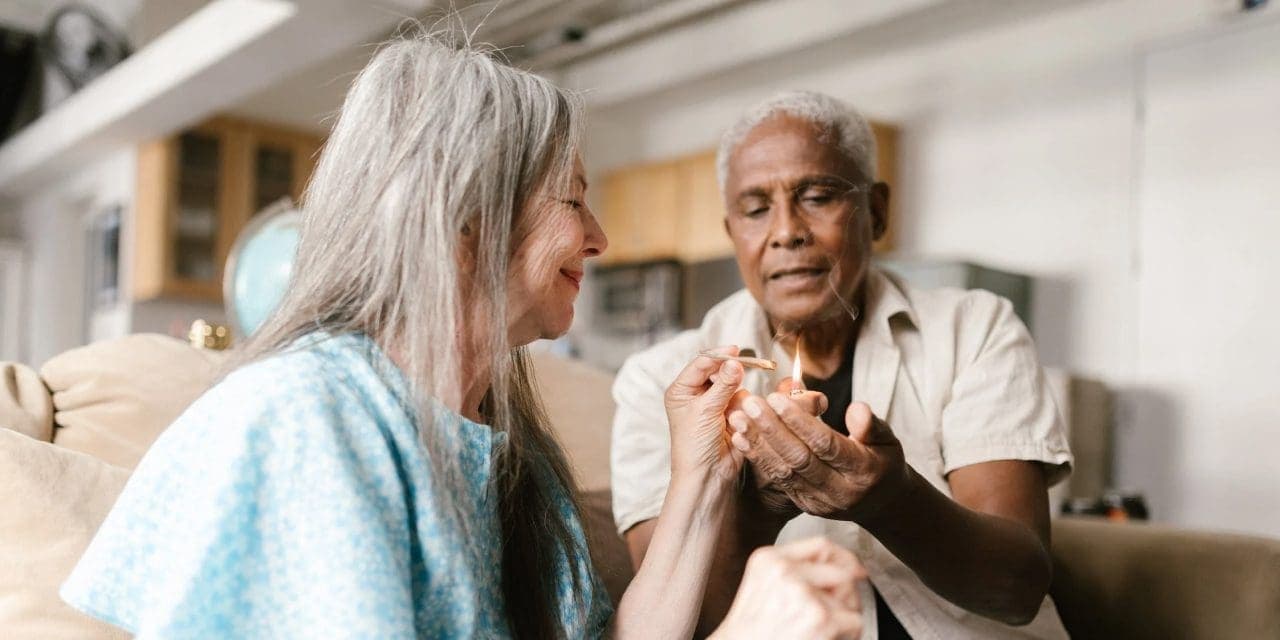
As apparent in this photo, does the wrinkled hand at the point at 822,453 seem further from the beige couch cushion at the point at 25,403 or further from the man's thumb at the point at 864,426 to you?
the beige couch cushion at the point at 25,403

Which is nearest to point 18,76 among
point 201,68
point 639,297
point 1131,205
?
point 201,68

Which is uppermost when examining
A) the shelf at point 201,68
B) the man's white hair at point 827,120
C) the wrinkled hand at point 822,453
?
the shelf at point 201,68

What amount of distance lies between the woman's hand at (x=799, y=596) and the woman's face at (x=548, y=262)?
0.30m

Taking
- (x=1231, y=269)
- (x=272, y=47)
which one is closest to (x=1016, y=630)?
(x=1231, y=269)

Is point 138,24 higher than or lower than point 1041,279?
higher

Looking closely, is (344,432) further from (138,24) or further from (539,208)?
(138,24)

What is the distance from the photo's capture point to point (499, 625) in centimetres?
97

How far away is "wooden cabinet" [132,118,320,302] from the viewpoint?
5.54 metres

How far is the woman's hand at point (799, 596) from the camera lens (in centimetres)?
81

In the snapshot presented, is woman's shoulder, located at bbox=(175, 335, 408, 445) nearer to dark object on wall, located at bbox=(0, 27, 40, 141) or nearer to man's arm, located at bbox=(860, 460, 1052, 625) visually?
man's arm, located at bbox=(860, 460, 1052, 625)

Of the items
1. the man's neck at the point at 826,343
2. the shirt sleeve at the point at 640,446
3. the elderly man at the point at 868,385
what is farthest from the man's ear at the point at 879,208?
the shirt sleeve at the point at 640,446

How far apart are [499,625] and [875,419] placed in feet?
1.37

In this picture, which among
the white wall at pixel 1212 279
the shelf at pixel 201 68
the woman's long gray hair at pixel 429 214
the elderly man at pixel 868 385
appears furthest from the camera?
the shelf at pixel 201 68

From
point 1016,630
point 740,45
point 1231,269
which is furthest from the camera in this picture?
point 740,45
